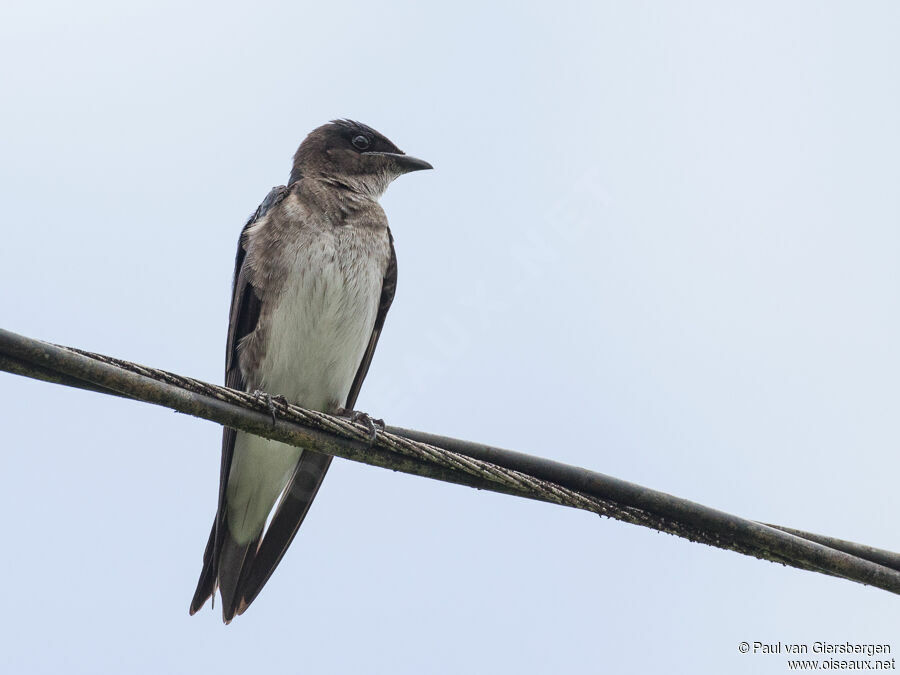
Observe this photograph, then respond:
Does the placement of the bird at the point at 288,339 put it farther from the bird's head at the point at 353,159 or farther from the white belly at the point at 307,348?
the bird's head at the point at 353,159

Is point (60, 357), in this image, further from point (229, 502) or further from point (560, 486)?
point (229, 502)

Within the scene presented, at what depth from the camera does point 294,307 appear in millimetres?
6379

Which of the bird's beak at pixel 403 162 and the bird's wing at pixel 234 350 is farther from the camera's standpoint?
the bird's beak at pixel 403 162

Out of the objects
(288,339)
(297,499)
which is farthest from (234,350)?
(297,499)

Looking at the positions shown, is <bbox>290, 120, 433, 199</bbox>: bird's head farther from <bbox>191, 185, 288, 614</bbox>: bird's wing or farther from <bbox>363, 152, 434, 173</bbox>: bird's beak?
<bbox>191, 185, 288, 614</bbox>: bird's wing

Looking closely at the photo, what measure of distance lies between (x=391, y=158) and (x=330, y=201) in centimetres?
127

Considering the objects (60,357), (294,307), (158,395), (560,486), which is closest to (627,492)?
(560,486)

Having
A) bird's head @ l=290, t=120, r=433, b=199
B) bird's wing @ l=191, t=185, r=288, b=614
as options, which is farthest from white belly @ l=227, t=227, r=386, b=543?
bird's head @ l=290, t=120, r=433, b=199

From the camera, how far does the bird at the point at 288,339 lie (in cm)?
640

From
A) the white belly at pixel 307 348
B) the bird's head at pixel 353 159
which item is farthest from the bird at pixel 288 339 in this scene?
the bird's head at pixel 353 159

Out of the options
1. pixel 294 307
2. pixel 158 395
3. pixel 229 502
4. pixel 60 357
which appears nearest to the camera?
pixel 60 357

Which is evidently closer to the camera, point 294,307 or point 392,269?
point 294,307

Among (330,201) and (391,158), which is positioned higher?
(391,158)

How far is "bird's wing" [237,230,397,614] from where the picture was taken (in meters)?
6.42
